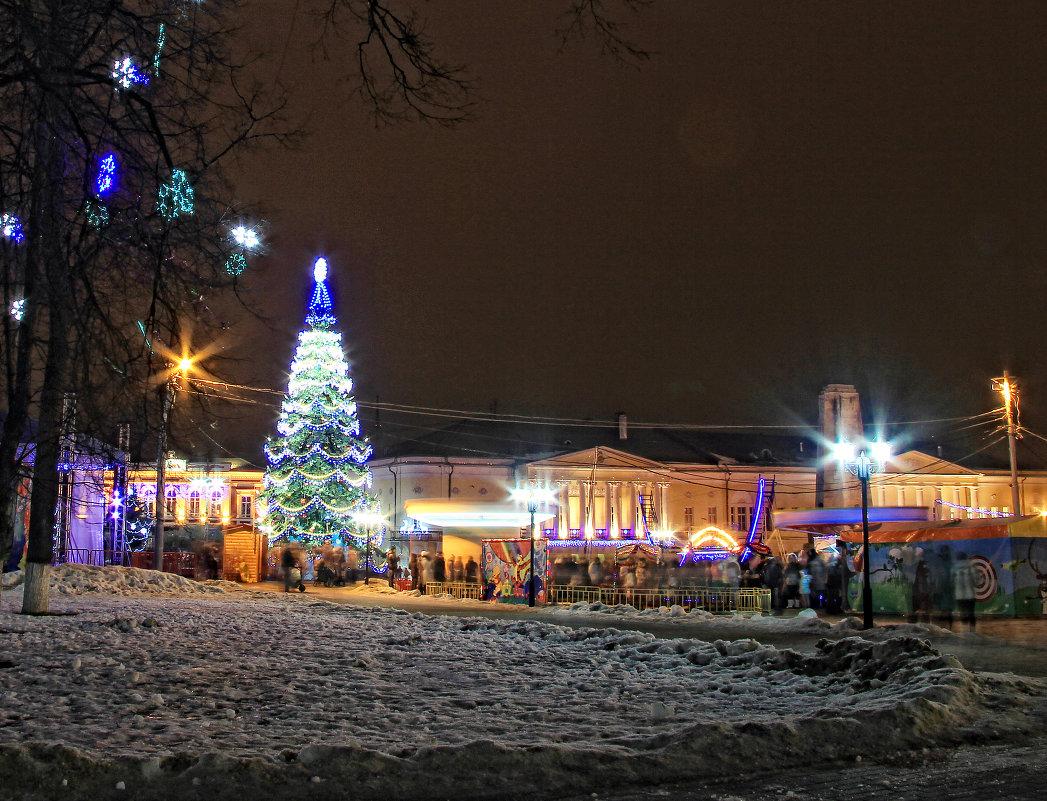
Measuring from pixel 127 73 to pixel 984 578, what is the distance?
71.6ft

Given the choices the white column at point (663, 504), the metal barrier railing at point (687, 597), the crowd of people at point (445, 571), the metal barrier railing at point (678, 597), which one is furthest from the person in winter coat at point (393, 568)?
the white column at point (663, 504)

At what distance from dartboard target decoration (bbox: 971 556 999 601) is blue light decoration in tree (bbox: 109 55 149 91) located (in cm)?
2134

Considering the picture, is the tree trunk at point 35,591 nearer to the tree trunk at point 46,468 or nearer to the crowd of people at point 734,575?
the tree trunk at point 46,468

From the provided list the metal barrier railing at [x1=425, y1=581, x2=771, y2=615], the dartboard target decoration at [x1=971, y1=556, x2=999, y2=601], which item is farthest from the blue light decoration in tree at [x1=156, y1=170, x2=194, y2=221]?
the dartboard target decoration at [x1=971, y1=556, x2=999, y2=601]

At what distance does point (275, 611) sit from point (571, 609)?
26.6ft

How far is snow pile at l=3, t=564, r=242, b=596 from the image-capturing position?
2548 cm

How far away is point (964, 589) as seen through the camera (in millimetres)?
22719

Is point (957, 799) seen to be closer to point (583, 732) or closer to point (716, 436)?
point (583, 732)

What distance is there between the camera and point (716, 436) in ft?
260

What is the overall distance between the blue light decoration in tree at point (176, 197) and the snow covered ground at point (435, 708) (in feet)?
14.3

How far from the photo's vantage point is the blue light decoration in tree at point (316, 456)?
43125 mm

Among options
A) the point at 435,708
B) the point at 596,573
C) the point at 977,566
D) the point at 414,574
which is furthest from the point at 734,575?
the point at 435,708

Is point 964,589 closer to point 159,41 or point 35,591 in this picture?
point 35,591

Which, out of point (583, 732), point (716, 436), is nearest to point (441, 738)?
point (583, 732)
